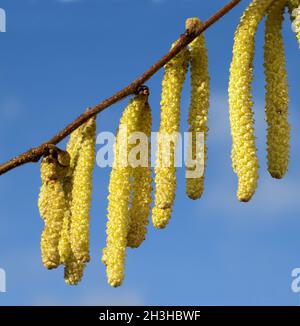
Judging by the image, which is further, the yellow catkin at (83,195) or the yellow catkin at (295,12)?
the yellow catkin at (83,195)

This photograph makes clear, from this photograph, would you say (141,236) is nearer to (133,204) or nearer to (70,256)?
(133,204)

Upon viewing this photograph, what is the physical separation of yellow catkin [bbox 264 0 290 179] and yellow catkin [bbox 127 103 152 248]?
450 millimetres

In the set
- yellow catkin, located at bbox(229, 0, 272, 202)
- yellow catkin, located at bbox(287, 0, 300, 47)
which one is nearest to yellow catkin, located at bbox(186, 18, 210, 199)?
yellow catkin, located at bbox(229, 0, 272, 202)

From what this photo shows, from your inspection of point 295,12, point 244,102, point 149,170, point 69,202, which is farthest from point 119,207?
point 295,12

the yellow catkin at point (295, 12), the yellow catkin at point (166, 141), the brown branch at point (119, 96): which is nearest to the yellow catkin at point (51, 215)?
the brown branch at point (119, 96)

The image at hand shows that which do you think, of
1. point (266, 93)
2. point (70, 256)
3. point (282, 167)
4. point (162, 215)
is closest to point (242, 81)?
point (266, 93)

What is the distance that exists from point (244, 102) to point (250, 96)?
39 millimetres

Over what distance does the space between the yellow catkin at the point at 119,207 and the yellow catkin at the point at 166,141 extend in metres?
0.12

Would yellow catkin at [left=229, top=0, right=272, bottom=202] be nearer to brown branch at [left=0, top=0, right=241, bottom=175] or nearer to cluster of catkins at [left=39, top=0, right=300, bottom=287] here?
cluster of catkins at [left=39, top=0, right=300, bottom=287]

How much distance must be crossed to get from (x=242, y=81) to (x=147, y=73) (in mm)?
397

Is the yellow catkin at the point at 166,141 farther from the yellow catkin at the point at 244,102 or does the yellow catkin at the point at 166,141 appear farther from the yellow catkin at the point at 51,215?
the yellow catkin at the point at 51,215

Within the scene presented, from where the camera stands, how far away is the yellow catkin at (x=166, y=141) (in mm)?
2617

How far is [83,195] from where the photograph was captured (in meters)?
2.79

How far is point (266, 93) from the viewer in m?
2.63
